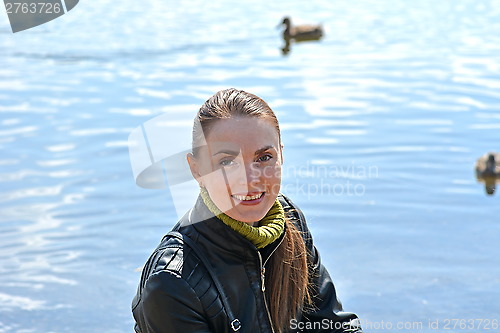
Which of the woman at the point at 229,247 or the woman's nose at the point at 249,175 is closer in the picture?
the woman at the point at 229,247

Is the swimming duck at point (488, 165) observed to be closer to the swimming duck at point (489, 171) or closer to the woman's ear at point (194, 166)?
the swimming duck at point (489, 171)

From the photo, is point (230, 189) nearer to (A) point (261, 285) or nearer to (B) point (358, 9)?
(A) point (261, 285)

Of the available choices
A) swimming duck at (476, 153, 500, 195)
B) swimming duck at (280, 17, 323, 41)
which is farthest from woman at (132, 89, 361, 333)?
swimming duck at (280, 17, 323, 41)

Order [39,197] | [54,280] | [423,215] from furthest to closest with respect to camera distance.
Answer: [39,197] < [423,215] < [54,280]

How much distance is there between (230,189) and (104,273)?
8.86 ft

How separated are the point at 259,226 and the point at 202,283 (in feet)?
0.94

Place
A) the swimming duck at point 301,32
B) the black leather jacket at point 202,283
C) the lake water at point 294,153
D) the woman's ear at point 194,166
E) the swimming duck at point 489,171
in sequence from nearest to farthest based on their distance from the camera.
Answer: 1. the black leather jacket at point 202,283
2. the woman's ear at point 194,166
3. the lake water at point 294,153
4. the swimming duck at point 489,171
5. the swimming duck at point 301,32

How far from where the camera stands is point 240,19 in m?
15.5

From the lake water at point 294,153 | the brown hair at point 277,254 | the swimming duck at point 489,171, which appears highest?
the brown hair at point 277,254

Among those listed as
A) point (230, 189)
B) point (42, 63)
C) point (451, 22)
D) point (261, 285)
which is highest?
point (230, 189)

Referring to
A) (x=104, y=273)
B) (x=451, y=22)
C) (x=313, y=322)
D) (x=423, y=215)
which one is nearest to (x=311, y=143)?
(x=423, y=215)

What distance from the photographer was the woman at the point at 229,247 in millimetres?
2248

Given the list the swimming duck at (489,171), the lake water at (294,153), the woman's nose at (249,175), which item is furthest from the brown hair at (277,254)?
the swimming duck at (489,171)

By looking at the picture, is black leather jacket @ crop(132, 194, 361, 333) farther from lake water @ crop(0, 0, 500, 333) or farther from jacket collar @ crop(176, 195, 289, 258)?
lake water @ crop(0, 0, 500, 333)
